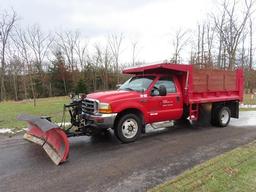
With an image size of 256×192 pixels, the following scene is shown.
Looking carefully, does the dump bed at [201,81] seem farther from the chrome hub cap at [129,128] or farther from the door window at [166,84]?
the chrome hub cap at [129,128]

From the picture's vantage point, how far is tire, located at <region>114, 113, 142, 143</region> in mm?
5840

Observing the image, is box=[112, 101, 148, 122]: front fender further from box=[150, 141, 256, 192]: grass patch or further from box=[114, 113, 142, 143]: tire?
box=[150, 141, 256, 192]: grass patch

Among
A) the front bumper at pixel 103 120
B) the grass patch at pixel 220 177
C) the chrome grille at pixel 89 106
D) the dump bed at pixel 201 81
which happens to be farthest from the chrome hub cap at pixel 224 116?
the chrome grille at pixel 89 106

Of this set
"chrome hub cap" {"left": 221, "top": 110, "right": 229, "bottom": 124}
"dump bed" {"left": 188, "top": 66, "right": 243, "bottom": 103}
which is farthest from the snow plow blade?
"chrome hub cap" {"left": 221, "top": 110, "right": 229, "bottom": 124}

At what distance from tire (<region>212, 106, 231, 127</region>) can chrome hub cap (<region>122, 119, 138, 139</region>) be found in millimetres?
3641

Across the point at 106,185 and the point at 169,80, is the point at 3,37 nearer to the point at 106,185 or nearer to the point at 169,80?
the point at 169,80

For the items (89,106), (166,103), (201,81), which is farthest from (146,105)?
(201,81)

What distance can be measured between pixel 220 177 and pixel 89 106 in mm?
3732

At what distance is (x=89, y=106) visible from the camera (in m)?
5.99

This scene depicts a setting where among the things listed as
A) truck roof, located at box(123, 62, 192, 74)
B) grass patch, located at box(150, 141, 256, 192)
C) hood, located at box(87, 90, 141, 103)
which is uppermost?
truck roof, located at box(123, 62, 192, 74)

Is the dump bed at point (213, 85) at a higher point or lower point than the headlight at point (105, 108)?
higher

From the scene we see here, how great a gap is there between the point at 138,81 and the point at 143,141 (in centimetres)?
194

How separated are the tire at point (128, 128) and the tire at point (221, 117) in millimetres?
3500

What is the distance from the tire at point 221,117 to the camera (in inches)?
316
